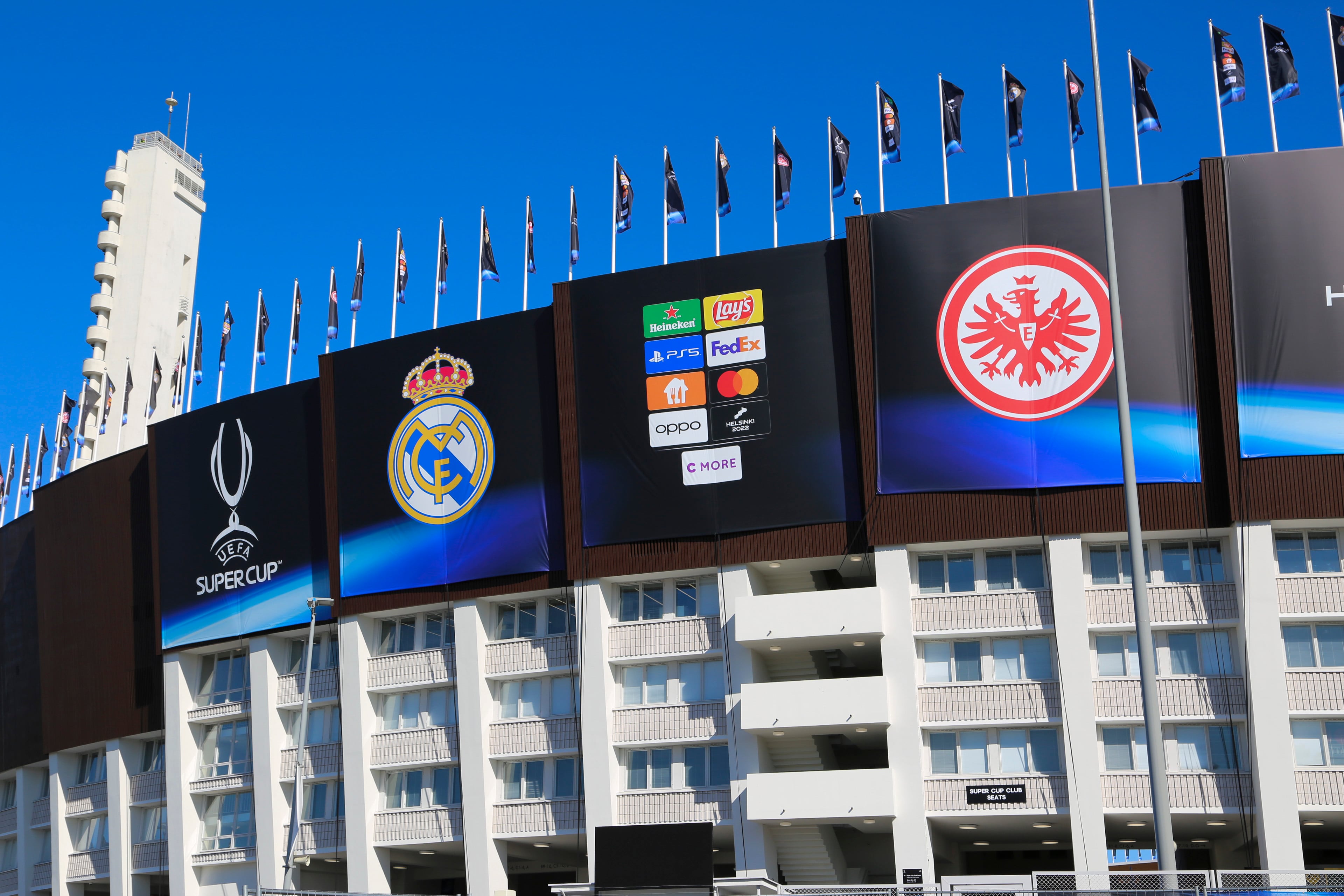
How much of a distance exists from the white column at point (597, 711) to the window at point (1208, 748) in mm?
23124

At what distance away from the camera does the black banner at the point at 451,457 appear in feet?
211

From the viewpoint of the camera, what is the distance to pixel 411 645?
68.1 m

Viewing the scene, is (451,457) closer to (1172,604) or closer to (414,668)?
(414,668)

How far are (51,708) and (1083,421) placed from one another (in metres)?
59.2

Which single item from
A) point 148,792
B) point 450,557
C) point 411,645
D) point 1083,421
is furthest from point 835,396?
point 148,792

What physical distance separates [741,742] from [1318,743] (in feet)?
72.7

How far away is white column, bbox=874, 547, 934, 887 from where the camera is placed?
5494 centimetres

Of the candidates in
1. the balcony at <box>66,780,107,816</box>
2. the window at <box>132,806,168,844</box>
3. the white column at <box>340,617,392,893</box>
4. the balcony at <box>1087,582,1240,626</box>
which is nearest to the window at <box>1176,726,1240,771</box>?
the balcony at <box>1087,582,1240,626</box>

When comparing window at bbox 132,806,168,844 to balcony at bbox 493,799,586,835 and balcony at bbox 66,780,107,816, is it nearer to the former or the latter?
balcony at bbox 66,780,107,816

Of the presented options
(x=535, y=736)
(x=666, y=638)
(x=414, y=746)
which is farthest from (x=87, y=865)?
(x=666, y=638)

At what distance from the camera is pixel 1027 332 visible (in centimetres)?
5756

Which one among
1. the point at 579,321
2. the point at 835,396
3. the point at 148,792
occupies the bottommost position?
the point at 148,792

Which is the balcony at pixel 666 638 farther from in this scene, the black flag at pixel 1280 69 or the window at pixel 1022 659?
the black flag at pixel 1280 69

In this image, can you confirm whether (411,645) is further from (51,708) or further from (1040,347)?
(1040,347)
